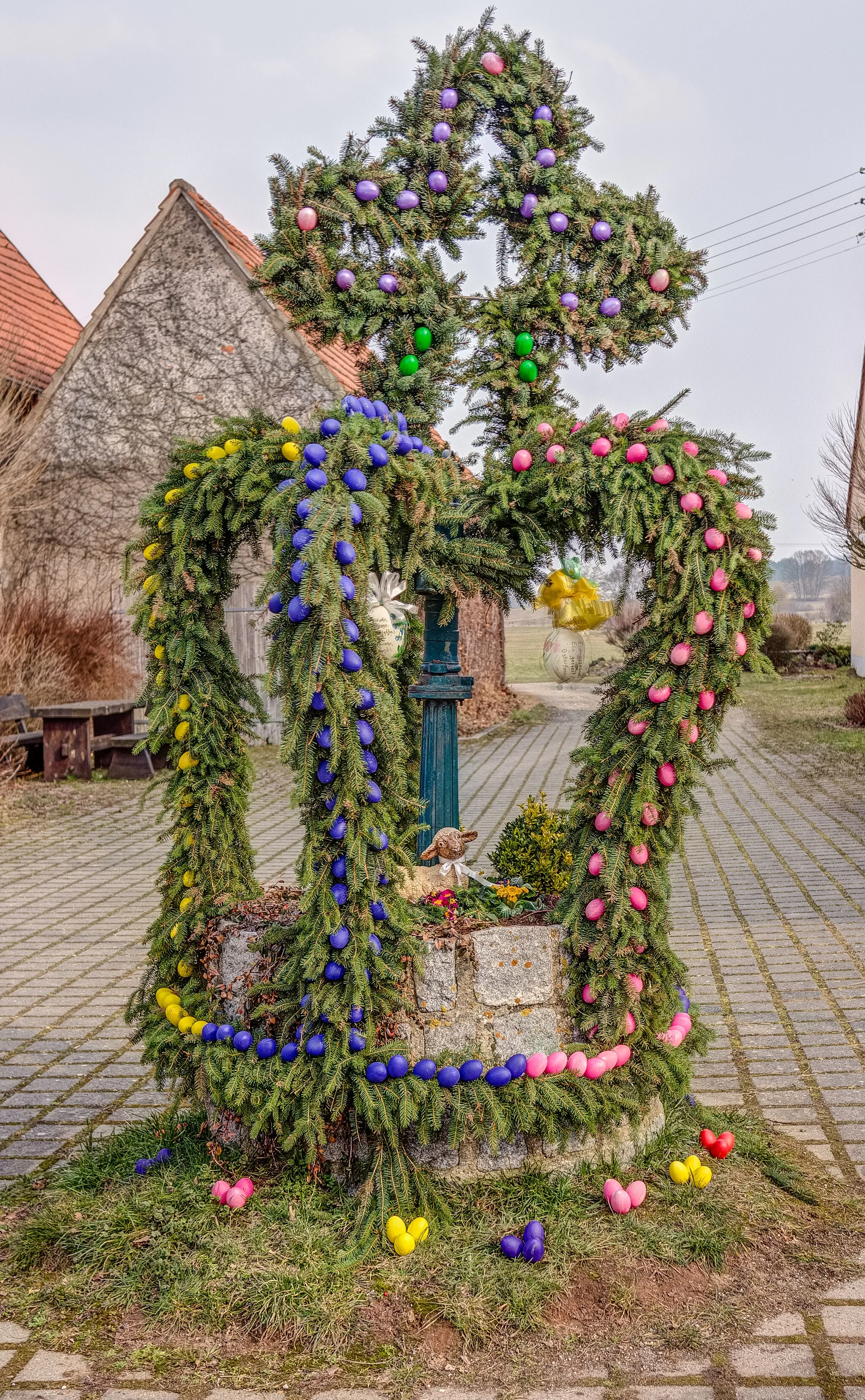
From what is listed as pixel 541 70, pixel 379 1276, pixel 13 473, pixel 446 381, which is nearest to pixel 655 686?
pixel 446 381

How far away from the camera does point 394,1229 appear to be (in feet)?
11.1

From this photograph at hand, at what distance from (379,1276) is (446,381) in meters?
2.94

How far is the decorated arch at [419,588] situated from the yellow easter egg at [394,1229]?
80 mm

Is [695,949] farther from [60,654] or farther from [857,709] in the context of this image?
[857,709]

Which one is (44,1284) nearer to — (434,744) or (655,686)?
(434,744)

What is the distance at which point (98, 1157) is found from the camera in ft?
13.4

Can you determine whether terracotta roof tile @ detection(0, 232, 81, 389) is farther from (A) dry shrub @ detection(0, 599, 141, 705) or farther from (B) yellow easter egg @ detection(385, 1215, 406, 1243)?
(B) yellow easter egg @ detection(385, 1215, 406, 1243)

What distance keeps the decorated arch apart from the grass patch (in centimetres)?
21

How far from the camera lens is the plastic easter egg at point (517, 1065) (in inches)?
141

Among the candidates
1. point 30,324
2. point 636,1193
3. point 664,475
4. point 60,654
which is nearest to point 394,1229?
point 636,1193

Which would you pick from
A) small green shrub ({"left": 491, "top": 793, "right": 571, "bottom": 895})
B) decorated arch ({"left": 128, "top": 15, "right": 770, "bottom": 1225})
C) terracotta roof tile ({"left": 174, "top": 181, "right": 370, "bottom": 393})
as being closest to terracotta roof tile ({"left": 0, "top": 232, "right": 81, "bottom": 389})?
terracotta roof tile ({"left": 174, "top": 181, "right": 370, "bottom": 393})

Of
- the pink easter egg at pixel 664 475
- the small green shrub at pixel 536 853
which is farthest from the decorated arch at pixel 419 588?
the small green shrub at pixel 536 853

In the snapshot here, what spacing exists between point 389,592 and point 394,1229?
6.65 ft

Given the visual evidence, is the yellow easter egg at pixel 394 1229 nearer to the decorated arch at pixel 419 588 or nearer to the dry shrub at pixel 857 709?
the decorated arch at pixel 419 588
